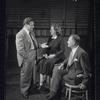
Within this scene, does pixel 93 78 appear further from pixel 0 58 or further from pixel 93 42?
pixel 0 58

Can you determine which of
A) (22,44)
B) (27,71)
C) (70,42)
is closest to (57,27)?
(70,42)

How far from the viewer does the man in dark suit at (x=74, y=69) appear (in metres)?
10.4

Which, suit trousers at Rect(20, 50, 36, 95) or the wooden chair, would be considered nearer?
the wooden chair

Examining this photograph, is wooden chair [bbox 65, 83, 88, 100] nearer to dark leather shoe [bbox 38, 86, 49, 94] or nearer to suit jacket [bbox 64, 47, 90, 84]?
suit jacket [bbox 64, 47, 90, 84]

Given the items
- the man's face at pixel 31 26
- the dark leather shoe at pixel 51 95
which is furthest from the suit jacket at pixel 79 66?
the man's face at pixel 31 26

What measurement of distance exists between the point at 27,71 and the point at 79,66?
0.99 meters

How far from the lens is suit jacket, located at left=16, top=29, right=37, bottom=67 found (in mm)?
10422

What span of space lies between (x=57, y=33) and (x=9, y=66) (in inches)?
43.7

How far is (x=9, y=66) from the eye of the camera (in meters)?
10.5

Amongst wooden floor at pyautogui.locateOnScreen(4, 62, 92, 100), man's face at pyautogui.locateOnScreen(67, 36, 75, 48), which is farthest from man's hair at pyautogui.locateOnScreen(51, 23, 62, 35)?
wooden floor at pyautogui.locateOnScreen(4, 62, 92, 100)

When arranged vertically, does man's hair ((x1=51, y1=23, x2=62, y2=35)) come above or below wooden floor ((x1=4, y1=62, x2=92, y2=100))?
above

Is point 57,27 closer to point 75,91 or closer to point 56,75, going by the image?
point 56,75

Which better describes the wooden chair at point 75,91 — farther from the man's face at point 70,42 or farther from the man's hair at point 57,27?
the man's hair at point 57,27

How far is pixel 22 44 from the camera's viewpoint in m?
10.4
